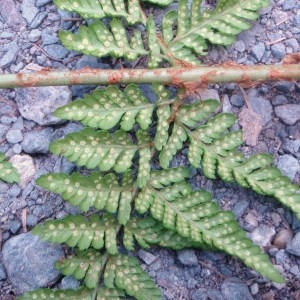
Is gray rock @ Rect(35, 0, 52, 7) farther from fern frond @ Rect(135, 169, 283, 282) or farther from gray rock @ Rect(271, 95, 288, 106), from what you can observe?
gray rock @ Rect(271, 95, 288, 106)

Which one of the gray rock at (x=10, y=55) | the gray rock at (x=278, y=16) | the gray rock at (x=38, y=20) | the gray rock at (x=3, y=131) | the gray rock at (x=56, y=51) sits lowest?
the gray rock at (x=278, y=16)

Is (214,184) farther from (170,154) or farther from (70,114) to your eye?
(70,114)

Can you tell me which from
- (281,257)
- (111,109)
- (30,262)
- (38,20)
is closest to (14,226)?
(30,262)

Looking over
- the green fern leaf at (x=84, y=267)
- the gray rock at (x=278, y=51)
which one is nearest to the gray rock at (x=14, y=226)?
the green fern leaf at (x=84, y=267)

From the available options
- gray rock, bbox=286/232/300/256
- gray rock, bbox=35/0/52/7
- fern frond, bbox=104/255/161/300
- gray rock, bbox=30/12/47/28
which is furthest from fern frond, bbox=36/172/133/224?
gray rock, bbox=35/0/52/7

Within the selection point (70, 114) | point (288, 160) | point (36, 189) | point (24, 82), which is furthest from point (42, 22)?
point (288, 160)

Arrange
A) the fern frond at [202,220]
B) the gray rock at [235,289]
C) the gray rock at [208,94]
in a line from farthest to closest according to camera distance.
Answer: the gray rock at [208,94] < the gray rock at [235,289] < the fern frond at [202,220]

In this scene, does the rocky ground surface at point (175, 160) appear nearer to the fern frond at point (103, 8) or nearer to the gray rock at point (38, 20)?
the gray rock at point (38, 20)
